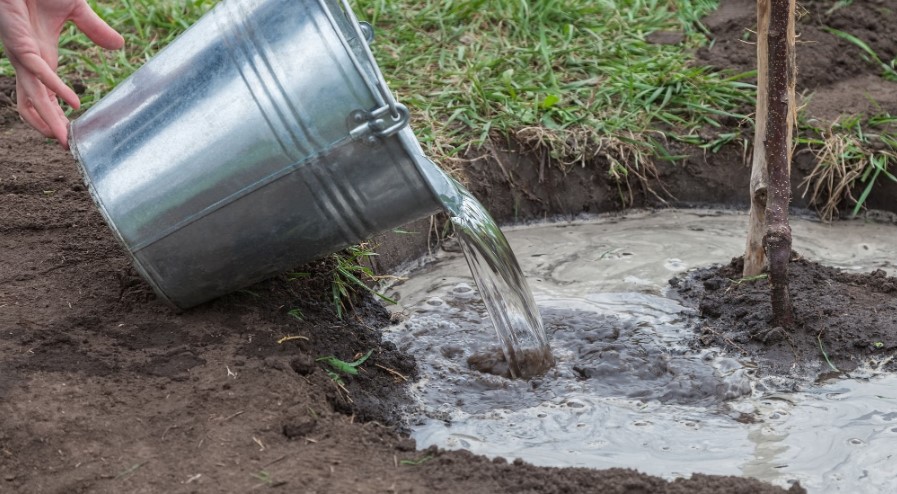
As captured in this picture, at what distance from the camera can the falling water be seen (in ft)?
10.0

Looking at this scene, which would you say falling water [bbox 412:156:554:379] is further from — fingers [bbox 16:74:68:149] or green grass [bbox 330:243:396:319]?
fingers [bbox 16:74:68:149]

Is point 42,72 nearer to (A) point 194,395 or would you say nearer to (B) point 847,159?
(A) point 194,395

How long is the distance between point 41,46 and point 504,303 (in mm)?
1498

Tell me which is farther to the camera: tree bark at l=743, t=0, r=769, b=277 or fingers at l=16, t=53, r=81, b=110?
tree bark at l=743, t=0, r=769, b=277

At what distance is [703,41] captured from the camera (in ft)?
16.4

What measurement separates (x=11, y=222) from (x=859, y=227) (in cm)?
316

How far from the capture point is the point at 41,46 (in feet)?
9.79

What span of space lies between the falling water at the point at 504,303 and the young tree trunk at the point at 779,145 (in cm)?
71

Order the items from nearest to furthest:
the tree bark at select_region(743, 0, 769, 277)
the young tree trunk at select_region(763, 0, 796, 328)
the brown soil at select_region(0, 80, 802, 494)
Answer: the brown soil at select_region(0, 80, 802, 494)
the young tree trunk at select_region(763, 0, 796, 328)
the tree bark at select_region(743, 0, 769, 277)

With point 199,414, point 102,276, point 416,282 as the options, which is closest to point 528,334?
point 416,282

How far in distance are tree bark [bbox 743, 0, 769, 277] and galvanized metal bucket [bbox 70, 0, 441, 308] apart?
114cm

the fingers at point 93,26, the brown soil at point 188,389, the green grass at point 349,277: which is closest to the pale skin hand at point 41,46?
the fingers at point 93,26

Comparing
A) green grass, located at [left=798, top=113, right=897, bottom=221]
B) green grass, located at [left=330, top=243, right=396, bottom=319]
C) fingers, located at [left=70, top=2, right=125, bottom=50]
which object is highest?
fingers, located at [left=70, top=2, right=125, bottom=50]

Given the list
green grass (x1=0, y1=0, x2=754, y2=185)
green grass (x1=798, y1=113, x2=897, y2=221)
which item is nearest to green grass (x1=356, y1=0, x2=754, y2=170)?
green grass (x1=0, y1=0, x2=754, y2=185)
